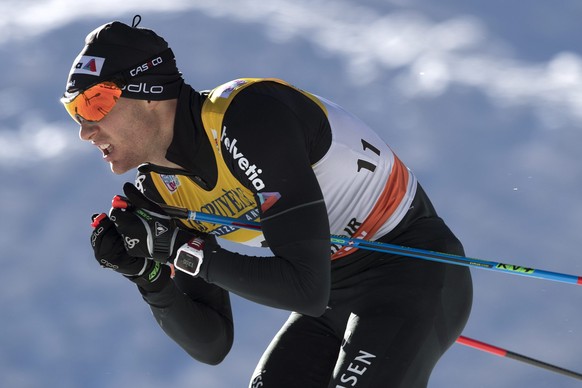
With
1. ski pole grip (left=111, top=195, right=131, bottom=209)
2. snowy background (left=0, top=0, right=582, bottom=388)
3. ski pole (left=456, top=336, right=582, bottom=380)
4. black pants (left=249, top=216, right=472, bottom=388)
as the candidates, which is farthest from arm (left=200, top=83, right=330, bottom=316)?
snowy background (left=0, top=0, right=582, bottom=388)

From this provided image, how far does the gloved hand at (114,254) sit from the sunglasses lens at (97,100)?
0.31 metres

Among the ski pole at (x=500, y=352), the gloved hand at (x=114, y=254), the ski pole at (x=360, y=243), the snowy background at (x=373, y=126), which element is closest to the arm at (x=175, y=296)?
the gloved hand at (x=114, y=254)

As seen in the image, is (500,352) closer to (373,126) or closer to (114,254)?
(114,254)

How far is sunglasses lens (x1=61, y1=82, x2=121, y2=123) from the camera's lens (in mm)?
2934

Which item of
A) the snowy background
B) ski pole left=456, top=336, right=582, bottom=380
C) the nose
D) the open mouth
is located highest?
the snowy background

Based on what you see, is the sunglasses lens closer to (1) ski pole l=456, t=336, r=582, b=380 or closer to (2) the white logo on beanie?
(2) the white logo on beanie

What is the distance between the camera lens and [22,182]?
6133 mm

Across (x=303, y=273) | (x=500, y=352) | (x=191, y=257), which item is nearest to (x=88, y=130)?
(x=191, y=257)

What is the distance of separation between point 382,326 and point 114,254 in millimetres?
827

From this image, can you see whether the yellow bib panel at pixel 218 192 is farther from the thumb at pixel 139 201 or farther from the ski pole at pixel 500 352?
the ski pole at pixel 500 352

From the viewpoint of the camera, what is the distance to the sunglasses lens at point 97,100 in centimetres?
293

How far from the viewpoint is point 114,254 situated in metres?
2.92

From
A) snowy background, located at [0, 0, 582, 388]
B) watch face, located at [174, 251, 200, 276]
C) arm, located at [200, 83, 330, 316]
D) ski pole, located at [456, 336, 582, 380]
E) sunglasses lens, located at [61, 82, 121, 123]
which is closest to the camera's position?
arm, located at [200, 83, 330, 316]

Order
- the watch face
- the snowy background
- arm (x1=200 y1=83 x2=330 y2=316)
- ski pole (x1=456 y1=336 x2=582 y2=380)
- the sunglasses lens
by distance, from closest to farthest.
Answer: arm (x1=200 y1=83 x2=330 y2=316)
the watch face
the sunglasses lens
ski pole (x1=456 y1=336 x2=582 y2=380)
the snowy background
